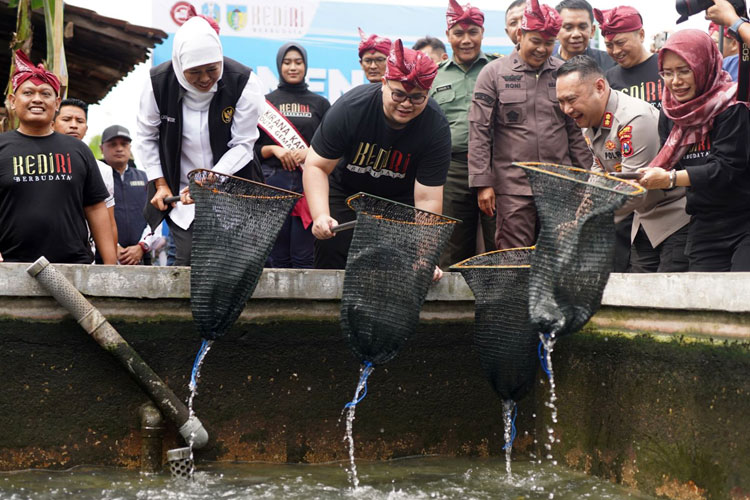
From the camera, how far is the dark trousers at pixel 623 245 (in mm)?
5387

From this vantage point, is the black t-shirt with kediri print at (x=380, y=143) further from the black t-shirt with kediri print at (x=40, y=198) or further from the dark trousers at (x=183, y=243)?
the black t-shirt with kediri print at (x=40, y=198)

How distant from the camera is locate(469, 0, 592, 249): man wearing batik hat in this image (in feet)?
19.3

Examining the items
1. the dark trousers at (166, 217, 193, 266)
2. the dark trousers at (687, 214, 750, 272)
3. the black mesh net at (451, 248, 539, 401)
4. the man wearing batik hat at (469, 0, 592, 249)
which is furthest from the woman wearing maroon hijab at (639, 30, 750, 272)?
the dark trousers at (166, 217, 193, 266)

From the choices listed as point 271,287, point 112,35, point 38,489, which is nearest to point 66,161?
point 271,287

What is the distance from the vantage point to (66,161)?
16.1 feet

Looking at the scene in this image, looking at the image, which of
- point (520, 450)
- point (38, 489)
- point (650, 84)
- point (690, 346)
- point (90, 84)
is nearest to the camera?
point (690, 346)

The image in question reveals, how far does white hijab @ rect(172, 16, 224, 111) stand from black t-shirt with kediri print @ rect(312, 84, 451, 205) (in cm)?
73

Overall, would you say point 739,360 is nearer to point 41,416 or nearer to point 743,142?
point 743,142

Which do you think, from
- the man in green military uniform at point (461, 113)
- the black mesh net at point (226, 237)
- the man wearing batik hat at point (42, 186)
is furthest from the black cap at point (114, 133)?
the black mesh net at point (226, 237)

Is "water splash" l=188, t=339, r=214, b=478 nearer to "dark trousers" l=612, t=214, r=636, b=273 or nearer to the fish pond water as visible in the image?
the fish pond water

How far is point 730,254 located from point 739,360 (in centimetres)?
86

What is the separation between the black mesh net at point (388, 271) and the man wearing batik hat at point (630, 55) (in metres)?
2.33

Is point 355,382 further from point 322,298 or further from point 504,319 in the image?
point 504,319

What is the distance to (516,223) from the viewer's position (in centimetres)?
584
